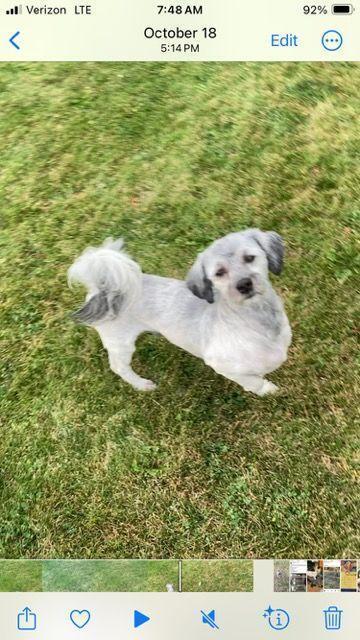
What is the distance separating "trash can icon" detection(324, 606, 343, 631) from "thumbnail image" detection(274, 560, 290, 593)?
15cm

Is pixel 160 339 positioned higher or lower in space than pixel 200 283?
lower

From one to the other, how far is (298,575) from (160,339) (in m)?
0.98

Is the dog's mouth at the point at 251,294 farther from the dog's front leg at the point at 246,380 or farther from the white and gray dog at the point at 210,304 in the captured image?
the dog's front leg at the point at 246,380

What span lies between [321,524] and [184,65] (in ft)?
5.69

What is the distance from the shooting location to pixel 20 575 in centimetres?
175

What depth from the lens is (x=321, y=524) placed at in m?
1.81

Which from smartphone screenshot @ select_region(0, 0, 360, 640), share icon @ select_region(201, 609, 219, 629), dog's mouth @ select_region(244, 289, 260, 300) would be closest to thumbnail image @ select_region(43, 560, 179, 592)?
smartphone screenshot @ select_region(0, 0, 360, 640)

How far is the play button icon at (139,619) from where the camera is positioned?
1.68m

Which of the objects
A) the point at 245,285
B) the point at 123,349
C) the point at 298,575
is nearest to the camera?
the point at 245,285

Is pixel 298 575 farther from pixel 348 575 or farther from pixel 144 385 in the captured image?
pixel 144 385

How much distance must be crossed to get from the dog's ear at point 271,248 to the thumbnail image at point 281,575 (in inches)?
40.7
